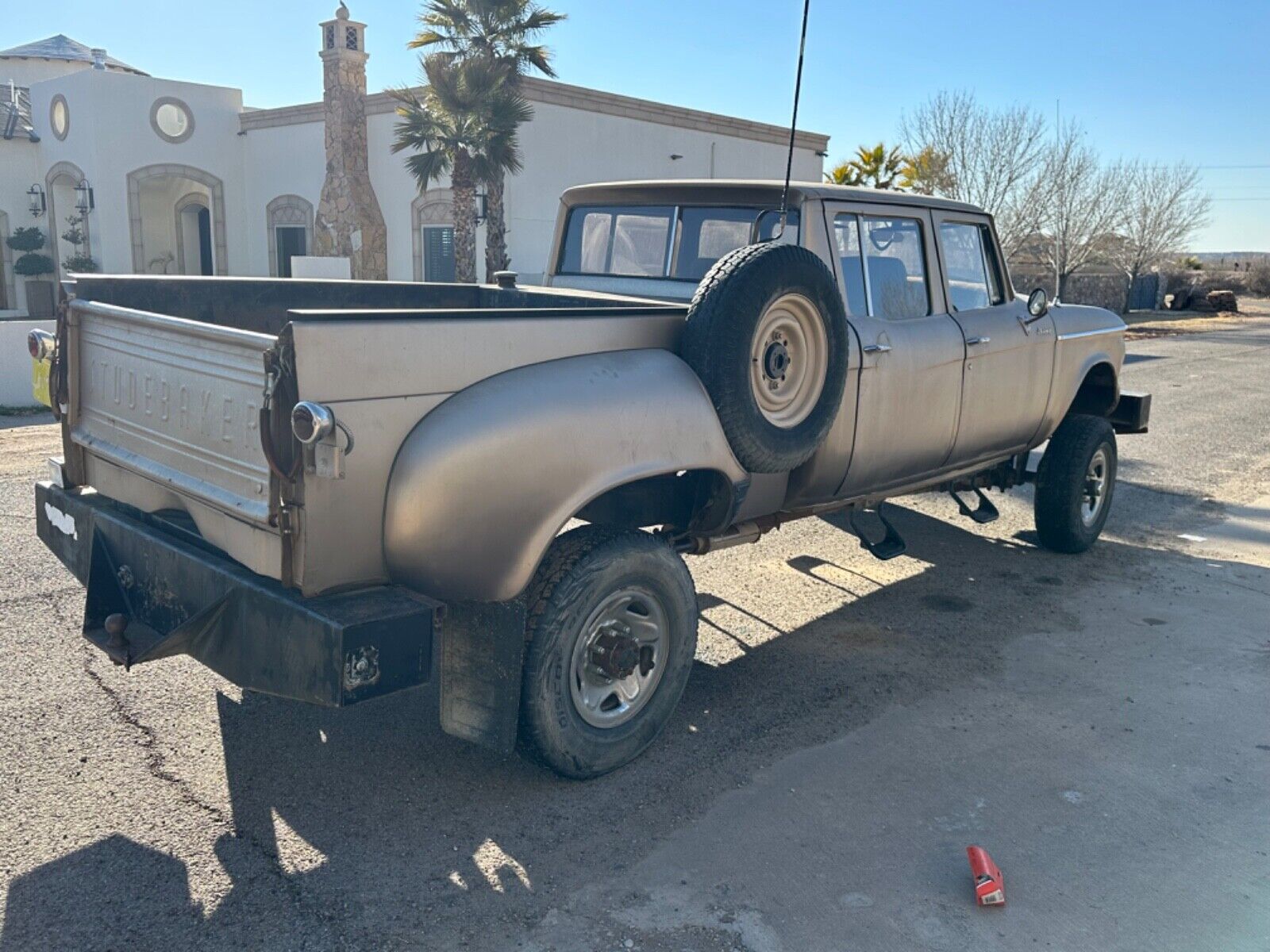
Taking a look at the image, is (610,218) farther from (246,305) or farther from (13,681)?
(13,681)

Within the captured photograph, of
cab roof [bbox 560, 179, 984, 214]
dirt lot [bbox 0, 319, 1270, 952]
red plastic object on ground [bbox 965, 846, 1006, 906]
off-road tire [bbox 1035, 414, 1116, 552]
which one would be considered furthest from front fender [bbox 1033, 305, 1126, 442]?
red plastic object on ground [bbox 965, 846, 1006, 906]

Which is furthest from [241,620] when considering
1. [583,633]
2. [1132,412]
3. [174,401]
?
[1132,412]

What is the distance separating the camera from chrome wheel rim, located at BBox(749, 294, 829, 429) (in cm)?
399

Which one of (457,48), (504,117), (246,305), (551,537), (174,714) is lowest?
(174,714)

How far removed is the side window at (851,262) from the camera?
4.77 m

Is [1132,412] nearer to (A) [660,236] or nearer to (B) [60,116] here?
(A) [660,236]

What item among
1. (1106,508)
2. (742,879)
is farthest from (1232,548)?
(742,879)

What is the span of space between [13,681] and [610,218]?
3.33 metres

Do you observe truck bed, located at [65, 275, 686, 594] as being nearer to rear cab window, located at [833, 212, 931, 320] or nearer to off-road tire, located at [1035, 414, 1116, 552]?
rear cab window, located at [833, 212, 931, 320]

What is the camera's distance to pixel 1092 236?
31828mm

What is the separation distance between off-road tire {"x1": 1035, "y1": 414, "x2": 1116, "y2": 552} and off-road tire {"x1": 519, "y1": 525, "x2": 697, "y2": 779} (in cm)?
347

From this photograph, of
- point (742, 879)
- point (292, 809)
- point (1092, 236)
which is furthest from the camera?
point (1092, 236)

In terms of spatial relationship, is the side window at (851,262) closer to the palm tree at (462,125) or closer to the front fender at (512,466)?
the front fender at (512,466)

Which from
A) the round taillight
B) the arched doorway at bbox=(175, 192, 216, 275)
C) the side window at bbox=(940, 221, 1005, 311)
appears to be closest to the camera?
the round taillight
